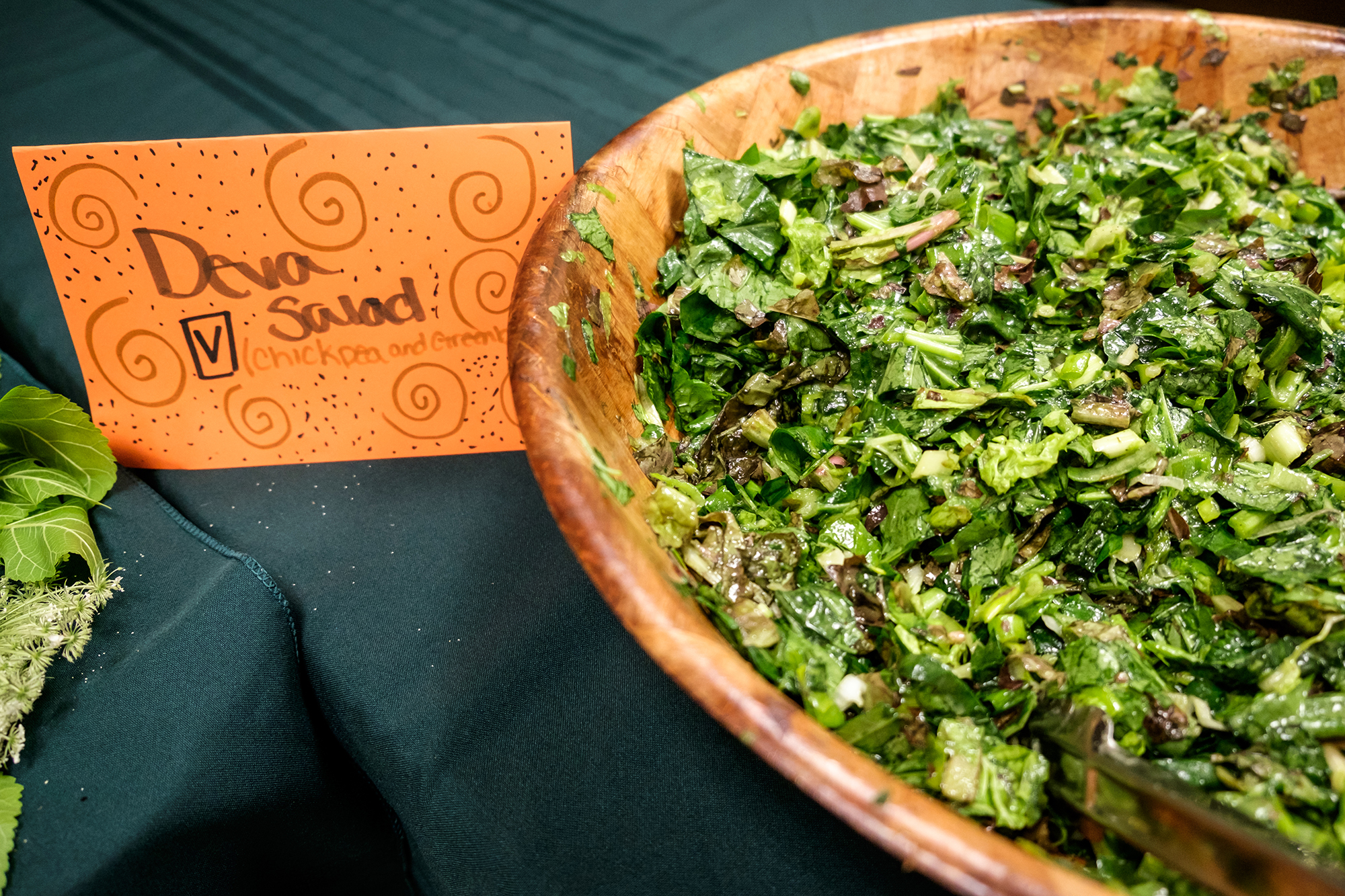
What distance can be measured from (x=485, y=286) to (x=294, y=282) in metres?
0.40

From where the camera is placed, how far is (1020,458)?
137 centimetres

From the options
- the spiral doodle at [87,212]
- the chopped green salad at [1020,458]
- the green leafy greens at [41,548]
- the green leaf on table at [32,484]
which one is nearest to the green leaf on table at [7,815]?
the green leafy greens at [41,548]

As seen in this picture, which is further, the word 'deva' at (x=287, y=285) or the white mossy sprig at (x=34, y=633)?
the word 'deva' at (x=287, y=285)

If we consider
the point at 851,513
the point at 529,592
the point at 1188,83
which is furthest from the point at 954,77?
the point at 529,592

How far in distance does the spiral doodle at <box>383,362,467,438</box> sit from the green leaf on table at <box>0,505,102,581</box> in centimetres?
62

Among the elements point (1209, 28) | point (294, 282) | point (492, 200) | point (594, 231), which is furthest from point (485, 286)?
point (1209, 28)

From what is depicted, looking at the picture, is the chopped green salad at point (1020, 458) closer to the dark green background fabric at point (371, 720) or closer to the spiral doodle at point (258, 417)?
the dark green background fabric at point (371, 720)

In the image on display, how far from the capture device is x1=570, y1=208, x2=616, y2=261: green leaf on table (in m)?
1.50

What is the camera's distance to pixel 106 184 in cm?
149

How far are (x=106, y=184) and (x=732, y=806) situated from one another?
5.65 feet

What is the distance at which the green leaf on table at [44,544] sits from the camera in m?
1.38

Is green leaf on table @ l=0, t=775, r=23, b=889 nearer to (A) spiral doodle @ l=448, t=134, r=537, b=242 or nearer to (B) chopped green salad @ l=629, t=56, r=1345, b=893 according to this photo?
(B) chopped green salad @ l=629, t=56, r=1345, b=893

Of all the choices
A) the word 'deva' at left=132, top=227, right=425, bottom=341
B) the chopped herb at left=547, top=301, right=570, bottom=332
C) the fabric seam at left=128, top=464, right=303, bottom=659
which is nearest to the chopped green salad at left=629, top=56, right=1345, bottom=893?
the chopped herb at left=547, top=301, right=570, bottom=332

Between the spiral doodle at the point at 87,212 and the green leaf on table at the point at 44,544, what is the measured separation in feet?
1.83
